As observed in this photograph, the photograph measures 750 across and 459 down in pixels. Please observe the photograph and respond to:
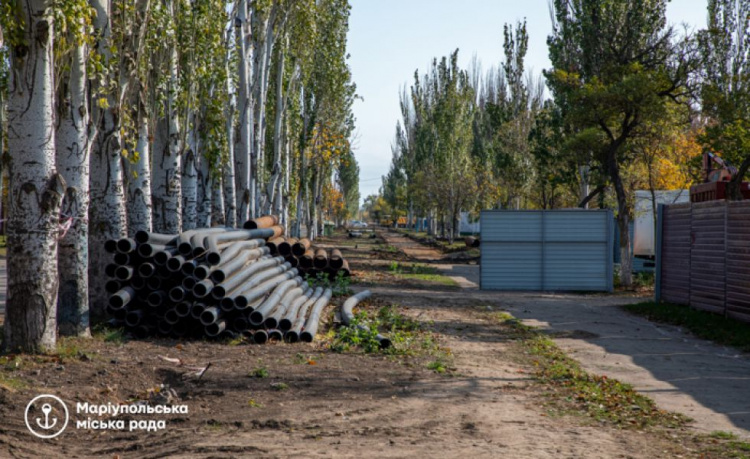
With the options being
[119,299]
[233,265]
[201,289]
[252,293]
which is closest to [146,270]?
[119,299]

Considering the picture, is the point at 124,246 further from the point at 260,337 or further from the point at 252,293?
the point at 260,337

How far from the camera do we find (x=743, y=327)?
13.9m

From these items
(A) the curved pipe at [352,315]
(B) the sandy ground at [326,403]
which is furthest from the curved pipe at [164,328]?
(A) the curved pipe at [352,315]

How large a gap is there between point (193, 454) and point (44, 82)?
5258 mm

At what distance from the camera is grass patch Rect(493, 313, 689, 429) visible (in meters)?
7.84

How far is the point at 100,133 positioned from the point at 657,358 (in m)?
9.19

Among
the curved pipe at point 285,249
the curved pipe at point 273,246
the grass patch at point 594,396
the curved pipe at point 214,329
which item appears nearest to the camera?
the grass patch at point 594,396

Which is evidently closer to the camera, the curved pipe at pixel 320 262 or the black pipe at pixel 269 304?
the black pipe at pixel 269 304

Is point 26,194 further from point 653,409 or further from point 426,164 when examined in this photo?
point 426,164

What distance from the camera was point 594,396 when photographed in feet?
28.8

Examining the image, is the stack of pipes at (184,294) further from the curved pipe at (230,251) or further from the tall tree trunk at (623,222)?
the tall tree trunk at (623,222)

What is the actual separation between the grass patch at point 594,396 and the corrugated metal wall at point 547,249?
12.5 metres

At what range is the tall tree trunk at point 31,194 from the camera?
357 inches

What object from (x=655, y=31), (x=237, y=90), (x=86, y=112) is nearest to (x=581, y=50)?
(x=655, y=31)
